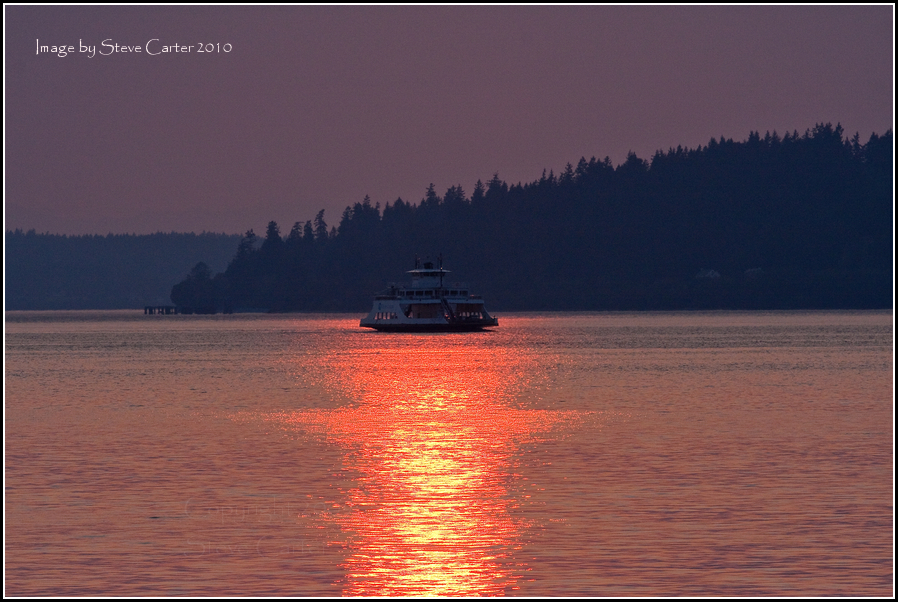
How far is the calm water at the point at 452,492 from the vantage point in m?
23.2

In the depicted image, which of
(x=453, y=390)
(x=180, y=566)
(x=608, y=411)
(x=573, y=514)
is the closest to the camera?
(x=180, y=566)

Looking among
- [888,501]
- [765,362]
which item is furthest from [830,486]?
[765,362]

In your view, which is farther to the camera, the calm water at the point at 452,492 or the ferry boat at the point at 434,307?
the ferry boat at the point at 434,307

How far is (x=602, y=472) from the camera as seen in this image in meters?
36.4

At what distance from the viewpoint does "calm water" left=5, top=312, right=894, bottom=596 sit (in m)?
23.2

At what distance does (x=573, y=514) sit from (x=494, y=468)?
328 inches

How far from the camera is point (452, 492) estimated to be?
32125 millimetres

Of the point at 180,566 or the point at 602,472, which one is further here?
the point at 602,472

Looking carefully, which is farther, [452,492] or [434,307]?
[434,307]

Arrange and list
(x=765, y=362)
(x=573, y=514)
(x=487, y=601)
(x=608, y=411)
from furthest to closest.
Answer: (x=765, y=362) → (x=608, y=411) → (x=573, y=514) → (x=487, y=601)

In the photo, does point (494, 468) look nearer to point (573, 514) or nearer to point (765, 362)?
point (573, 514)

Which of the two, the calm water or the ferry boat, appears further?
the ferry boat

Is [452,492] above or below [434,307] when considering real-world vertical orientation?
below

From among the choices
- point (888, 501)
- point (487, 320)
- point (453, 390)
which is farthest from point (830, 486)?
point (487, 320)
